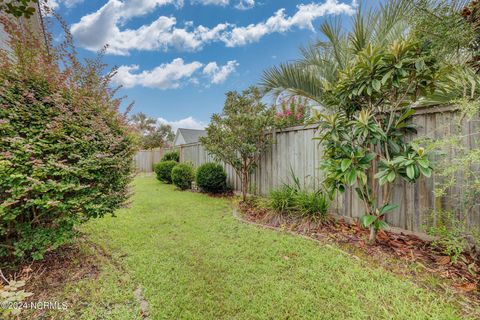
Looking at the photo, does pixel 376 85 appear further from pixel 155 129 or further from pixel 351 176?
pixel 155 129

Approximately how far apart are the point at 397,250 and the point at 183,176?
6.62 meters

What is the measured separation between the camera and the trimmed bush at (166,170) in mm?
9148

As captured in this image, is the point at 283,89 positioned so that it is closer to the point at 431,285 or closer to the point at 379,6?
the point at 379,6

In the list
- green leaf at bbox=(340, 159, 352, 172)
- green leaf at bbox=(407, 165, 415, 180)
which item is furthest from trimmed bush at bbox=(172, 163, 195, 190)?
green leaf at bbox=(407, 165, 415, 180)

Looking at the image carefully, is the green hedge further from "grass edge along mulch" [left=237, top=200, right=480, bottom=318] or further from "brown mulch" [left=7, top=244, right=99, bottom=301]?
"grass edge along mulch" [left=237, top=200, right=480, bottom=318]

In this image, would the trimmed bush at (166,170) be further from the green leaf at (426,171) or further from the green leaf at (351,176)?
the green leaf at (426,171)

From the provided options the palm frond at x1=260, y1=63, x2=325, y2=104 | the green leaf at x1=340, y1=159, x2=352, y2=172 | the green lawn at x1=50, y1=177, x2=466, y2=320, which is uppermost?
the palm frond at x1=260, y1=63, x2=325, y2=104

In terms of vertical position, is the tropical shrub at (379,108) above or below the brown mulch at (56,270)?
above

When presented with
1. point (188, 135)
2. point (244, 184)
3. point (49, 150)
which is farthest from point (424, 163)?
point (188, 135)

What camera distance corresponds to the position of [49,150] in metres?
2.01

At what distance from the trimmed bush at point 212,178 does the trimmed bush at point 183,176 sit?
41.5 inches

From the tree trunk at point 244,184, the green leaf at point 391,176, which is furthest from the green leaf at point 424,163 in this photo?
the tree trunk at point 244,184

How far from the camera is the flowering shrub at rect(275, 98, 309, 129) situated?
4867 mm

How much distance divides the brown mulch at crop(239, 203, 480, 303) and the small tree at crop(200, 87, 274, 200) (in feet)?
5.95
